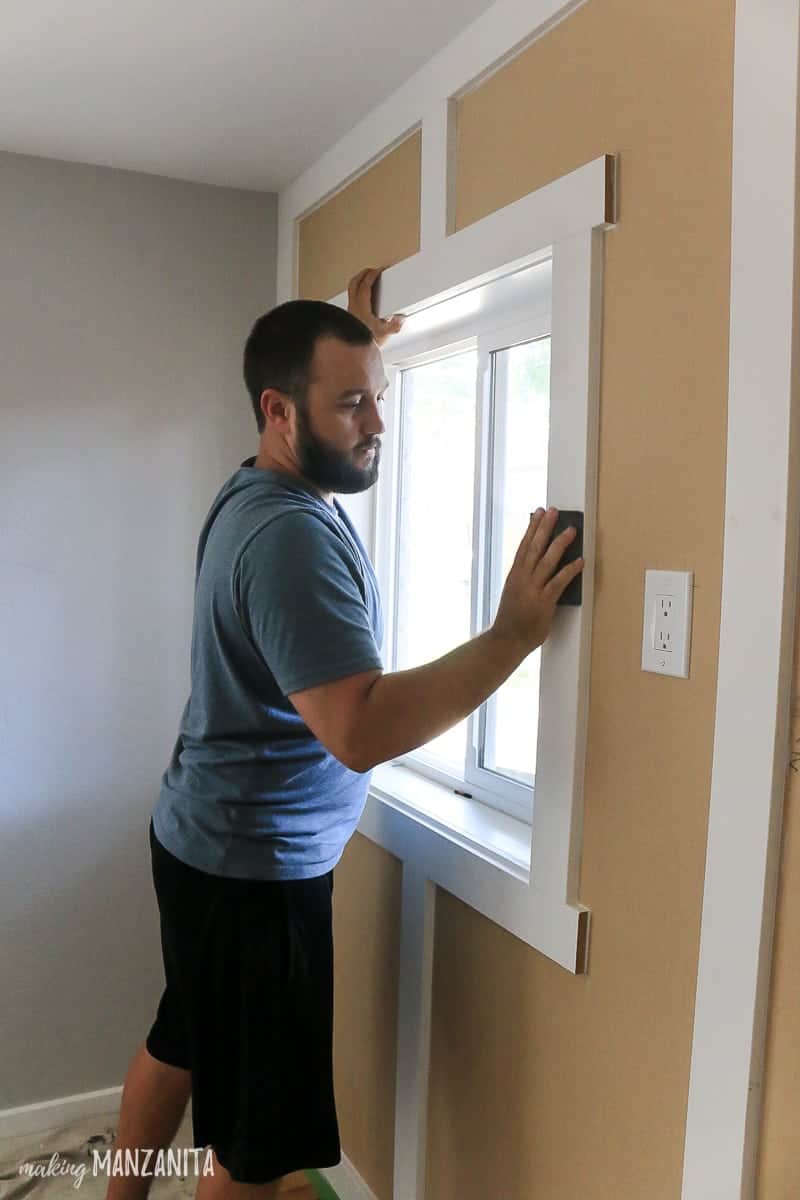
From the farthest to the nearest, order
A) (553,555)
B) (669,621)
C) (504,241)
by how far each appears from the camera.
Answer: (504,241) → (553,555) → (669,621)

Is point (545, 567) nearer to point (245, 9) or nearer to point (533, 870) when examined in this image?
point (533, 870)

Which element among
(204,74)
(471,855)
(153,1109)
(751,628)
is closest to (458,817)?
(471,855)

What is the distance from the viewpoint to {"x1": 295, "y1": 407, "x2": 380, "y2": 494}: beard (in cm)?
151

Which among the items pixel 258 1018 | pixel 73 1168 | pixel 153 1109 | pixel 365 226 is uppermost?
pixel 365 226

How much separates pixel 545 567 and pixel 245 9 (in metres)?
0.98

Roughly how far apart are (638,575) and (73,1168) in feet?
5.85

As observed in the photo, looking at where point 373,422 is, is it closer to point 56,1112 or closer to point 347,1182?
point 347,1182

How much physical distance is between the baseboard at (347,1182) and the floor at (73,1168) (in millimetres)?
56

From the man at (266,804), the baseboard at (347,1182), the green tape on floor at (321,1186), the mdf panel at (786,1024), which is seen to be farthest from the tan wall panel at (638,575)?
the green tape on floor at (321,1186)

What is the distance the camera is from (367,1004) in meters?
1.89

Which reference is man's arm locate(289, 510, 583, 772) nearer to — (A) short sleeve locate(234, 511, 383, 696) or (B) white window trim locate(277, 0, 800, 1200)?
(A) short sleeve locate(234, 511, 383, 696)

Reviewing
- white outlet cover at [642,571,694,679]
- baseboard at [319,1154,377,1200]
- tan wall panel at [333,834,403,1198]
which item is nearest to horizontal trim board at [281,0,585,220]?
white outlet cover at [642,571,694,679]

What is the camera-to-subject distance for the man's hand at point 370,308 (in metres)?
1.80

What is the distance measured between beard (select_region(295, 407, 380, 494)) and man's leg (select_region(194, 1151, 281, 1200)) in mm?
1042
